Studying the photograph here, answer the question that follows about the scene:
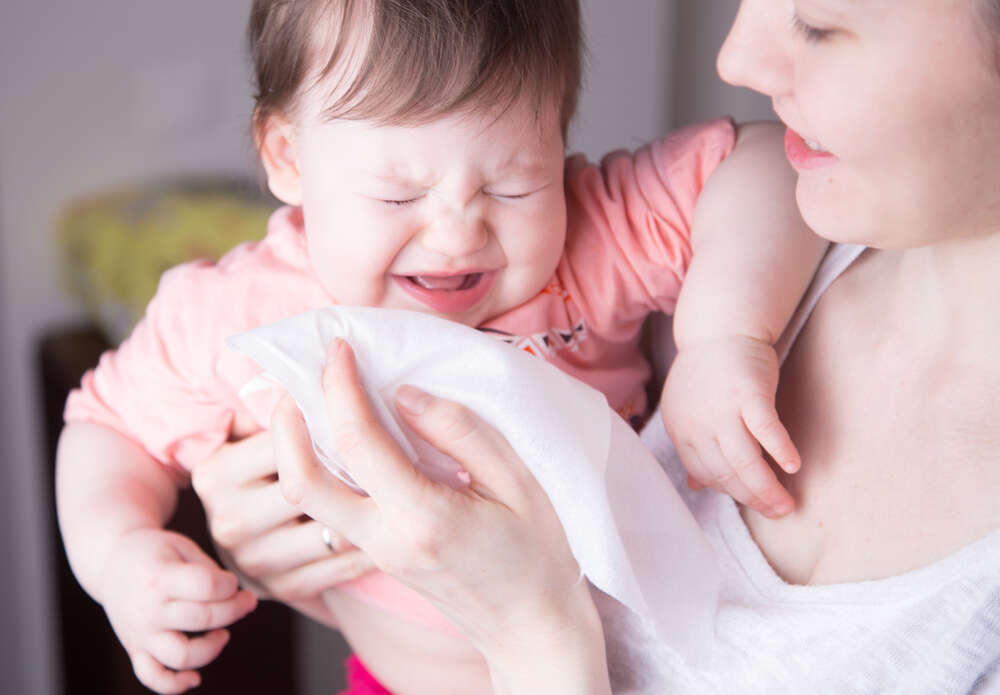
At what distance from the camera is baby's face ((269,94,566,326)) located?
2.75 ft

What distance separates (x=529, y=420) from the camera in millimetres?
741

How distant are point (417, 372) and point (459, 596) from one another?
174 millimetres

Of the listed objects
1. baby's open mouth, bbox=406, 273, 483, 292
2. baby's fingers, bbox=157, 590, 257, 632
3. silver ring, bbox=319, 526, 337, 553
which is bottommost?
baby's fingers, bbox=157, 590, 257, 632

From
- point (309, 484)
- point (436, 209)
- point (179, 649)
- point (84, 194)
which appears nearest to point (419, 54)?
point (436, 209)

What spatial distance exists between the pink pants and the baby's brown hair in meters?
0.63

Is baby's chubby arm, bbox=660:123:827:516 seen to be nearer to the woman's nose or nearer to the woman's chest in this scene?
the woman's chest

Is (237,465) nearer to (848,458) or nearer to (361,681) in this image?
(361,681)

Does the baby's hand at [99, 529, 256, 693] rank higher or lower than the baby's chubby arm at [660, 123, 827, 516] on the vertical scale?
lower

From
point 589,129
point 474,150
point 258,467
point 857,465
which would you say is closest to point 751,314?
point 857,465

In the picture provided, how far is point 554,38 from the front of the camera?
0.90 meters

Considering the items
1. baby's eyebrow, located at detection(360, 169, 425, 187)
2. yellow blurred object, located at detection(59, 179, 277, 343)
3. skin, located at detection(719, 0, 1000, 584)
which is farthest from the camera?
yellow blurred object, located at detection(59, 179, 277, 343)

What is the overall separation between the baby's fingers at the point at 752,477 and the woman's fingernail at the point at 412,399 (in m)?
0.25

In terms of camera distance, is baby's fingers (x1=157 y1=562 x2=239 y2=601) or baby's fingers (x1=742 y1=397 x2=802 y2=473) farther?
baby's fingers (x1=157 y1=562 x2=239 y2=601)

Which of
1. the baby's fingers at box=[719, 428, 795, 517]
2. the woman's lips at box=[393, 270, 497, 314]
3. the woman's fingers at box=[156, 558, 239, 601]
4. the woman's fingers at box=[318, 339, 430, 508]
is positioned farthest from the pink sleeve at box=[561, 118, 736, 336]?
the woman's fingers at box=[156, 558, 239, 601]
